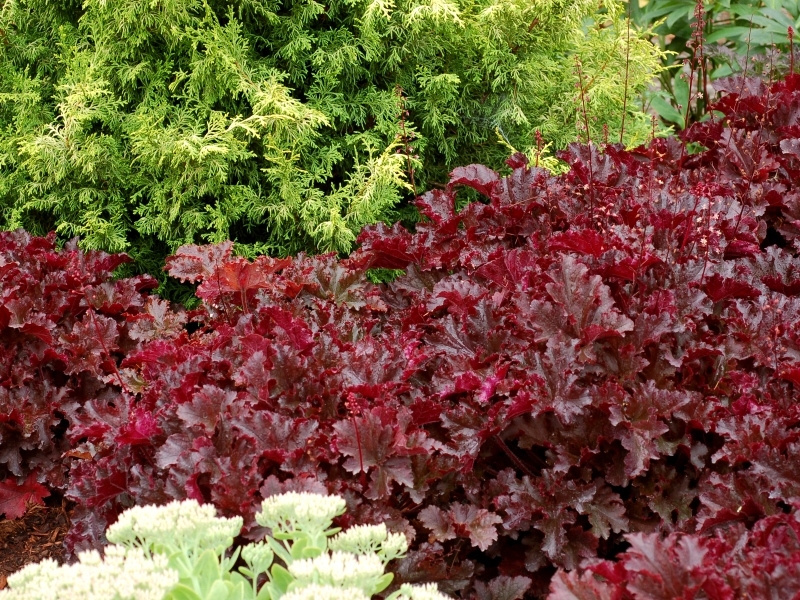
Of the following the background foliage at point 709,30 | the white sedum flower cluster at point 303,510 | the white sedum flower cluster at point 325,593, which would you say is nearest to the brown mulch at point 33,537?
the white sedum flower cluster at point 303,510

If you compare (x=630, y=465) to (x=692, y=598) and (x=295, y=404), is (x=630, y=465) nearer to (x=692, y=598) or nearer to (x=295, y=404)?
(x=692, y=598)

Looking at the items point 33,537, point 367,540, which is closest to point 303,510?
point 367,540

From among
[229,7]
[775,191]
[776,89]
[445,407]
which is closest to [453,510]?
[445,407]

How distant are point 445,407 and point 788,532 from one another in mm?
936

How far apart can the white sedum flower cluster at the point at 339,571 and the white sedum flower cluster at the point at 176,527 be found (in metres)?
0.19

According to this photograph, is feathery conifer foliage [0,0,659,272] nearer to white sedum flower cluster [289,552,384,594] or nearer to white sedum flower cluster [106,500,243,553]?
white sedum flower cluster [106,500,243,553]

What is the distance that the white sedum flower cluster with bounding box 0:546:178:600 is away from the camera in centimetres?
147

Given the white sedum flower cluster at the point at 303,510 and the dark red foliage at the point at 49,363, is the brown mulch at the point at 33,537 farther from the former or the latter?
the white sedum flower cluster at the point at 303,510

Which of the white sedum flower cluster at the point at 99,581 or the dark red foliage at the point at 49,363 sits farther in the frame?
the dark red foliage at the point at 49,363

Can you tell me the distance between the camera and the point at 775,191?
3.24m

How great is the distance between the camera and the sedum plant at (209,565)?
1487mm

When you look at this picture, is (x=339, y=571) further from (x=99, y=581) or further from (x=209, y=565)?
(x=99, y=581)

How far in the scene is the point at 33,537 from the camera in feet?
10.3

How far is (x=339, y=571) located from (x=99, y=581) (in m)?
0.42
